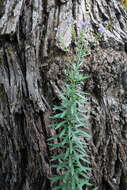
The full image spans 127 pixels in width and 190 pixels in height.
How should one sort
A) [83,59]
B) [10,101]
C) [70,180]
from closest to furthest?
[70,180] → [83,59] → [10,101]

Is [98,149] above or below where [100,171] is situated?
above

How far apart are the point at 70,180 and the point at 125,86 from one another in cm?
111

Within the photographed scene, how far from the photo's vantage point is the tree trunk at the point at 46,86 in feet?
6.95

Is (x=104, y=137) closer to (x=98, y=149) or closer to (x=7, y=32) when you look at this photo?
(x=98, y=149)

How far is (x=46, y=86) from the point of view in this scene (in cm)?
213

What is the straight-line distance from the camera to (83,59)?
2072 mm

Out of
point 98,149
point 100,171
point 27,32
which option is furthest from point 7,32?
point 100,171

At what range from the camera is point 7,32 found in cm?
212

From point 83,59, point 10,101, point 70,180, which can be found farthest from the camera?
point 10,101

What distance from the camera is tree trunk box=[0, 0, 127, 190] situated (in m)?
2.12

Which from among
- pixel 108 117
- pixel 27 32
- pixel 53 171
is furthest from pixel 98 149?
pixel 27 32

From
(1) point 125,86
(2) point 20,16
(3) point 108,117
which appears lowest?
(3) point 108,117

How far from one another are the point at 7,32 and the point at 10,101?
2.31ft

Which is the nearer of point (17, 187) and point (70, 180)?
point (70, 180)
